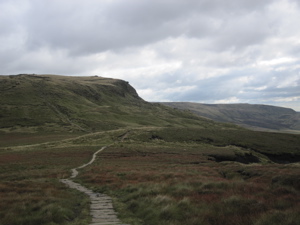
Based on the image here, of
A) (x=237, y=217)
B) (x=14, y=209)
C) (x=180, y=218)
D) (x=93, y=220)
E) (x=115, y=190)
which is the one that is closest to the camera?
(x=237, y=217)

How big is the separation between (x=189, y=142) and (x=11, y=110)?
434 ft

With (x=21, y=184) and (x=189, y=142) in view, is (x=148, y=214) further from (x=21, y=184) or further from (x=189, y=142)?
(x=189, y=142)

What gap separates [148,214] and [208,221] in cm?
327

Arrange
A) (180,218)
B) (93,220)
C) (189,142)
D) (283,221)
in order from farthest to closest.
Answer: (189,142) → (93,220) → (180,218) → (283,221)

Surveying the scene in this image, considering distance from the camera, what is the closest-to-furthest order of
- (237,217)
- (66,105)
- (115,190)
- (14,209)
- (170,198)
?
(237,217)
(14,209)
(170,198)
(115,190)
(66,105)

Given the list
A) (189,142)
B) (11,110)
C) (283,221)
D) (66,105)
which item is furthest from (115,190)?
(66,105)

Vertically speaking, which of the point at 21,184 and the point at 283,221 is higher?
the point at 283,221

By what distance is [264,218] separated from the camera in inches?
367

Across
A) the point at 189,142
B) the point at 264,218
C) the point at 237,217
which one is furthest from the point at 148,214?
the point at 189,142

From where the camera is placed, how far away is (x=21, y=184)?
21.1m

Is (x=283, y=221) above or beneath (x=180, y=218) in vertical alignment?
above

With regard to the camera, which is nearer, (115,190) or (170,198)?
(170,198)

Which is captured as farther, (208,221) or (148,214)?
(148,214)

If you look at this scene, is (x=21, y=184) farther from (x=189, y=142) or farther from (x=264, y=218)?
(x=189, y=142)
